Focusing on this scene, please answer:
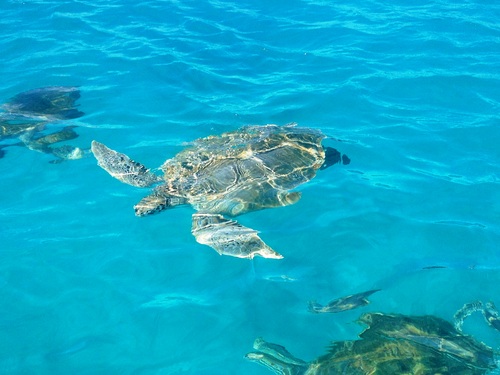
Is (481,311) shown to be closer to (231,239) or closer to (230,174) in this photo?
(231,239)

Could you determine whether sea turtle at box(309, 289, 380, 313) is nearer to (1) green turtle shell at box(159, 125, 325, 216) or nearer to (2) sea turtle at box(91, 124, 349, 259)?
(2) sea turtle at box(91, 124, 349, 259)

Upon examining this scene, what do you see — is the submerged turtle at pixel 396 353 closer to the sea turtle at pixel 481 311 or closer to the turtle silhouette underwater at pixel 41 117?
the sea turtle at pixel 481 311

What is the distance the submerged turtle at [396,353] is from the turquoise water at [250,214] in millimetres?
221

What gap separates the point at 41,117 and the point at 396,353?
8177 millimetres

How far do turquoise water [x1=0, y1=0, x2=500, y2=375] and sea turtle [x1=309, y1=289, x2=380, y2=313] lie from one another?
114mm

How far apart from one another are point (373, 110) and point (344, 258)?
450 cm

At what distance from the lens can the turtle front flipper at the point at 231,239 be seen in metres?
6.62

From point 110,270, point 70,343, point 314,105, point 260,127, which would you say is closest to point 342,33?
point 314,105

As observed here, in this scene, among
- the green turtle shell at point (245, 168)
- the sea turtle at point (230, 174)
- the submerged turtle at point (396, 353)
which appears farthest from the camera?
the green turtle shell at point (245, 168)

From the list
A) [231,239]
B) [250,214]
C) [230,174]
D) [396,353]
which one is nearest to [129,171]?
[230,174]

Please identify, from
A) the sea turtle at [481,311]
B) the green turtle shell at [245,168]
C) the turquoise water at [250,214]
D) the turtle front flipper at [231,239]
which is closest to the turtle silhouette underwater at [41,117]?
the turquoise water at [250,214]

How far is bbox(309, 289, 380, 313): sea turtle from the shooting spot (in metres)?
6.15

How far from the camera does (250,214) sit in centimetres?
773

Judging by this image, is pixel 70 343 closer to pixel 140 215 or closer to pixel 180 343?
pixel 180 343
